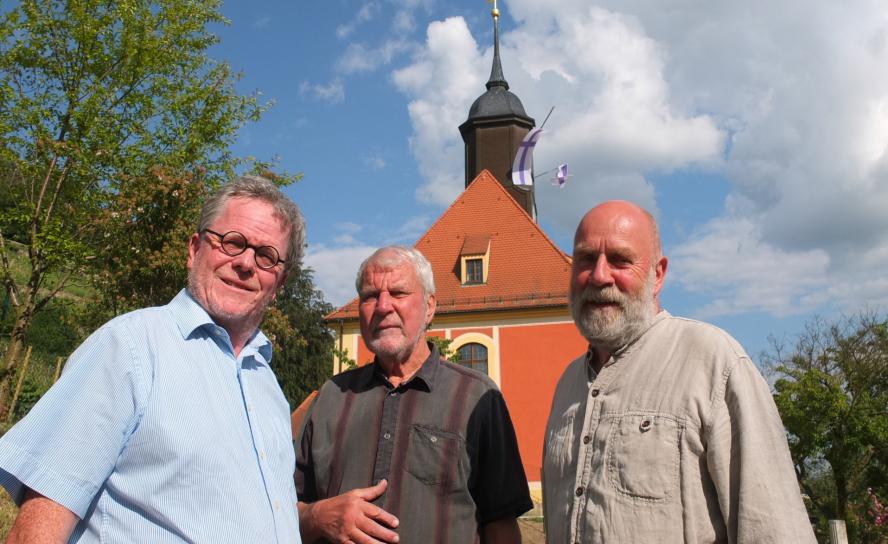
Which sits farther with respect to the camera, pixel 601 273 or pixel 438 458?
pixel 438 458

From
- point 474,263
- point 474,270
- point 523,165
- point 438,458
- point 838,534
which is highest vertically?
point 523,165

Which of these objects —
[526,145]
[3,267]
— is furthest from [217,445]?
[526,145]

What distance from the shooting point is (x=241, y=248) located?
2.37m

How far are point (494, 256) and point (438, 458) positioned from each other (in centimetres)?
2027

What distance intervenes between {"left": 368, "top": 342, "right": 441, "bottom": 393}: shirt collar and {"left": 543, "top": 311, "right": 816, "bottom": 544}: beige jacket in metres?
0.68

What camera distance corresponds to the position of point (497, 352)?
21.4 m

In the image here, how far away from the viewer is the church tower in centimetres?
2755

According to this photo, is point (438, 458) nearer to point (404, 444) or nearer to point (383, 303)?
point (404, 444)

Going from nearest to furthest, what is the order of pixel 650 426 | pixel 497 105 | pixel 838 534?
pixel 650 426 < pixel 838 534 < pixel 497 105

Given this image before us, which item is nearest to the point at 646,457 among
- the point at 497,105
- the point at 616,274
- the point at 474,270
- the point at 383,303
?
the point at 616,274

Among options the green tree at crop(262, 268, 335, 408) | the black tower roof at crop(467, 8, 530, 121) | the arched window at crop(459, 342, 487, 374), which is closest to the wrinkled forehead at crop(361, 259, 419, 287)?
the arched window at crop(459, 342, 487, 374)

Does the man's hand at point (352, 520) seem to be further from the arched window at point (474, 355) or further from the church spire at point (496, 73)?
the church spire at point (496, 73)

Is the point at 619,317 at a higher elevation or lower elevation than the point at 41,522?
higher

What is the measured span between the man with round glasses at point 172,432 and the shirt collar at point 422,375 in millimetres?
678
